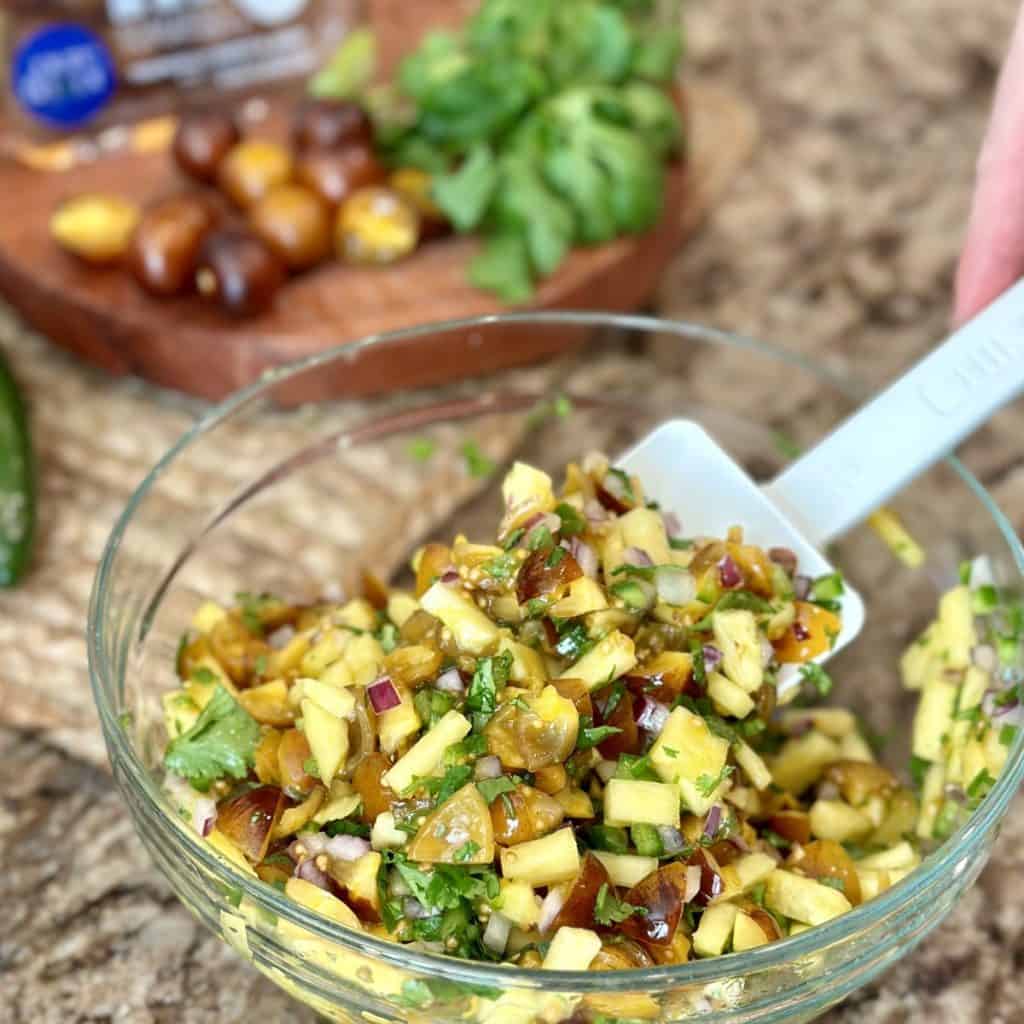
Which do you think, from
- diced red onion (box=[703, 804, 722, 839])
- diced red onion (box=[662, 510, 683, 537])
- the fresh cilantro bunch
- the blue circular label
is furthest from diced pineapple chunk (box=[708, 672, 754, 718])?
the blue circular label

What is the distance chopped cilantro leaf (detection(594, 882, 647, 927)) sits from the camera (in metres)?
1.10

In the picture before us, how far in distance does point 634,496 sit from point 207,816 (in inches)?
20.2

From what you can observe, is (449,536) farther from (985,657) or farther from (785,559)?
(985,657)

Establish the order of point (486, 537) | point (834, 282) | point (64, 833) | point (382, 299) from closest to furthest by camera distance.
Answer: point (64, 833) → point (486, 537) → point (382, 299) → point (834, 282)

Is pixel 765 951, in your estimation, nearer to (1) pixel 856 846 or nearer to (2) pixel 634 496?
(1) pixel 856 846

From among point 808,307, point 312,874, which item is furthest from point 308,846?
point 808,307

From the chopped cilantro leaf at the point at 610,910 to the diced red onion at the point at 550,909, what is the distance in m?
0.03

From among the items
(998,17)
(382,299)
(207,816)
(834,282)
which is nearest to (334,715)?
(207,816)

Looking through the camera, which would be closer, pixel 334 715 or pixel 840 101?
pixel 334 715

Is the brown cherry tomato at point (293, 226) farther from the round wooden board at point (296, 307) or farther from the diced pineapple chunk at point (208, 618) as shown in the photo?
the diced pineapple chunk at point (208, 618)

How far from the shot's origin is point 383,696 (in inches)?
46.1

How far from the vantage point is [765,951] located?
3.25ft

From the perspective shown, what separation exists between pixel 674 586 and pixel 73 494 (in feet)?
3.22

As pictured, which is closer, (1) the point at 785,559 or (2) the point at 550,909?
(2) the point at 550,909
